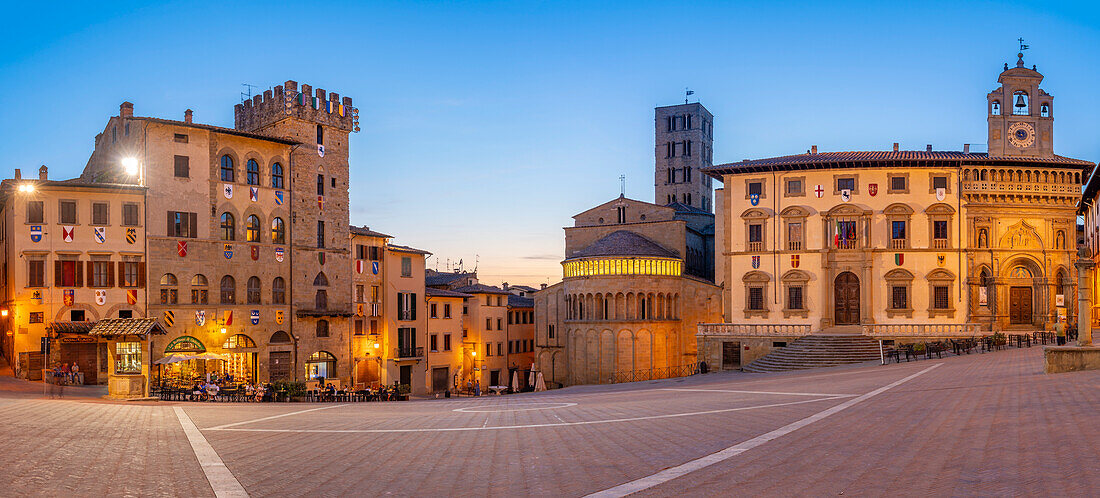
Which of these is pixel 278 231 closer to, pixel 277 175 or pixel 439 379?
pixel 277 175

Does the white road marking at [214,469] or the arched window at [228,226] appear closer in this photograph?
the white road marking at [214,469]

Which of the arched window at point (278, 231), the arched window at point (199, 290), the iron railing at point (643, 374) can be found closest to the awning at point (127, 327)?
the arched window at point (199, 290)

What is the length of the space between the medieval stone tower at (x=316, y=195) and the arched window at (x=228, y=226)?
4008 millimetres

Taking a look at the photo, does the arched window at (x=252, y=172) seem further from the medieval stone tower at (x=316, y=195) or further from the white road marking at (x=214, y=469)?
the white road marking at (x=214, y=469)

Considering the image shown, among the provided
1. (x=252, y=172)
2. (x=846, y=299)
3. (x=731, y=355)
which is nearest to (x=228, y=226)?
(x=252, y=172)

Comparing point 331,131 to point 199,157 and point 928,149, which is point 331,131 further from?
point 928,149

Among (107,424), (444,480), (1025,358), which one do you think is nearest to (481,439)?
(444,480)

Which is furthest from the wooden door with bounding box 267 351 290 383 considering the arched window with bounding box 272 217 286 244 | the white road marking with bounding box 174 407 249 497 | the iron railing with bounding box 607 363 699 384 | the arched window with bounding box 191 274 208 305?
the white road marking with bounding box 174 407 249 497

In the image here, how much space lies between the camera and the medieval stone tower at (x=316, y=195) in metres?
54.8

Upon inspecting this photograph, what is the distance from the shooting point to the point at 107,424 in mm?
18719

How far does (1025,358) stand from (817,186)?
24.4 metres

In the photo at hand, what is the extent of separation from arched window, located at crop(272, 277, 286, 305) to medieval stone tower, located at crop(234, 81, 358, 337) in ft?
1.92

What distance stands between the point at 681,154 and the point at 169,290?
284 ft

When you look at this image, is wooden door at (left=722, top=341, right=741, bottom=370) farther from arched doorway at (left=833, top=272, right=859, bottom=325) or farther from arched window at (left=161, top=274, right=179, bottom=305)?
arched window at (left=161, top=274, right=179, bottom=305)
